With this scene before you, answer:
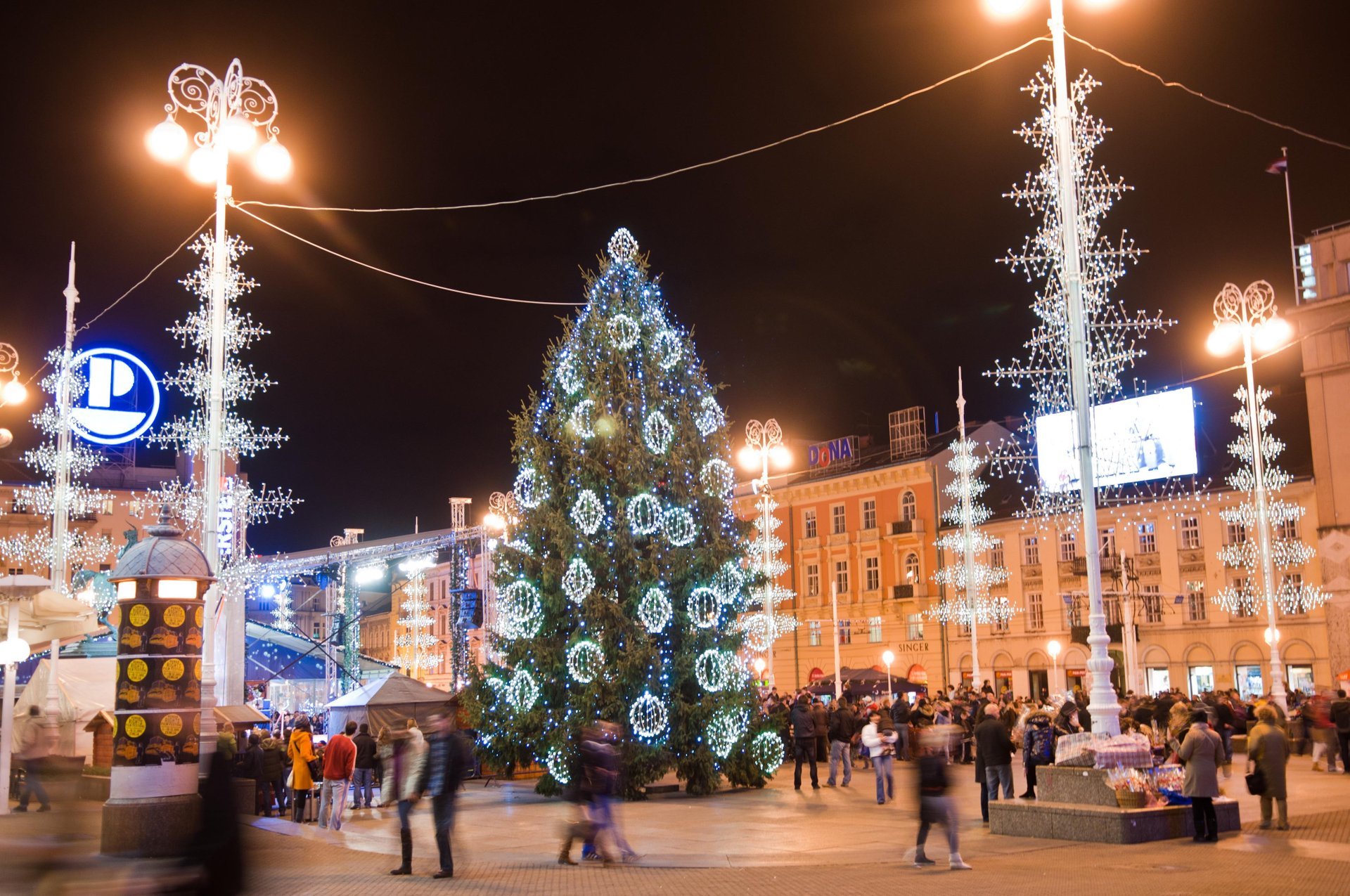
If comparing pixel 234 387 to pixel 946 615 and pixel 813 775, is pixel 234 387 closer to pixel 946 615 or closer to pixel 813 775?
pixel 813 775

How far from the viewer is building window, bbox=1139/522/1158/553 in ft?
165

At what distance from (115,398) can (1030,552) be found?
42794 mm

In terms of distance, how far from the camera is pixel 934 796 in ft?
40.1

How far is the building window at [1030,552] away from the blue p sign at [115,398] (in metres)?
41.9

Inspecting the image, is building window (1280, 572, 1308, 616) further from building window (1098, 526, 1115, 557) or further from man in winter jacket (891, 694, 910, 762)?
man in winter jacket (891, 694, 910, 762)

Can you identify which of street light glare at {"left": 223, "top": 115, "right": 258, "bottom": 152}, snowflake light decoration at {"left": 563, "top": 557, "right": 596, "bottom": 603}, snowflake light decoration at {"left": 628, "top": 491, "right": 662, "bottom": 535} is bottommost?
snowflake light decoration at {"left": 563, "top": 557, "right": 596, "bottom": 603}

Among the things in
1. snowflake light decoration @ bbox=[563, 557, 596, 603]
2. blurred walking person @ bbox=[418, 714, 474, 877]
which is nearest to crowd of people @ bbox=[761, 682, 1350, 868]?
snowflake light decoration @ bbox=[563, 557, 596, 603]

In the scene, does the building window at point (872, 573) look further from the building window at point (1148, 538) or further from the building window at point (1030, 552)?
the building window at point (1148, 538)

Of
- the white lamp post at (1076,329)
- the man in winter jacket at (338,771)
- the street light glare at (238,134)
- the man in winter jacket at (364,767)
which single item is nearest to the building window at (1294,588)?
the white lamp post at (1076,329)

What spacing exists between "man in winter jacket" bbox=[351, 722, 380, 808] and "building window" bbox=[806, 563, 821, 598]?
43.3m

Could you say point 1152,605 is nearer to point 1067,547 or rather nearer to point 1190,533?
point 1190,533

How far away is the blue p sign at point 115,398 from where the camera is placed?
20734 millimetres

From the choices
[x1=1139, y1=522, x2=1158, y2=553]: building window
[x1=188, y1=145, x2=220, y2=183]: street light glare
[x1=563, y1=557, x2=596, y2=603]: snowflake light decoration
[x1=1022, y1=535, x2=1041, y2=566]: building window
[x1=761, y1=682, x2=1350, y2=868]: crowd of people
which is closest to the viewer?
[x1=761, y1=682, x2=1350, y2=868]: crowd of people

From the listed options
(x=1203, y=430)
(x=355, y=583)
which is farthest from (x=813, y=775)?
(x=1203, y=430)
